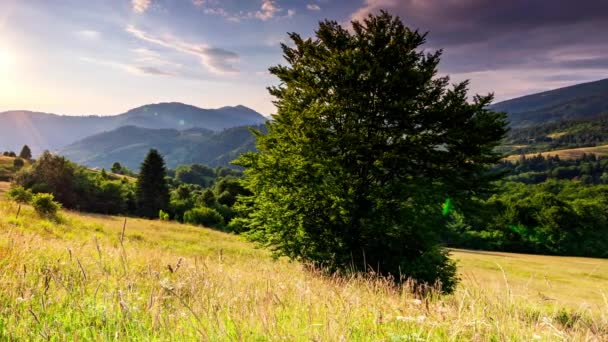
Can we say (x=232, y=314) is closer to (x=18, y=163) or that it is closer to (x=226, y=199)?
(x=226, y=199)

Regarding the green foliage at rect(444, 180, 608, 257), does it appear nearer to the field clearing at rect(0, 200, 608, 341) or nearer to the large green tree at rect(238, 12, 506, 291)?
the large green tree at rect(238, 12, 506, 291)

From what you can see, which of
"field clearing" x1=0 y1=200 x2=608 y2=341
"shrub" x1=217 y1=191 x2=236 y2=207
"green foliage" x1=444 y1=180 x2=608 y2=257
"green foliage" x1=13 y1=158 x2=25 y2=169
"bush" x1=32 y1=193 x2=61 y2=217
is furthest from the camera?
"green foliage" x1=13 y1=158 x2=25 y2=169

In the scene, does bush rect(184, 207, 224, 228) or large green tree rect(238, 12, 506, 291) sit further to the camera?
bush rect(184, 207, 224, 228)

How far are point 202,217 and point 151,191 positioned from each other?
51.4 feet

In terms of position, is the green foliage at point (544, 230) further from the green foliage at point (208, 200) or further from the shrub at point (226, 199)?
the green foliage at point (208, 200)

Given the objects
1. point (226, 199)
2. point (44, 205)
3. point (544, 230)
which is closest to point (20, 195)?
point (44, 205)

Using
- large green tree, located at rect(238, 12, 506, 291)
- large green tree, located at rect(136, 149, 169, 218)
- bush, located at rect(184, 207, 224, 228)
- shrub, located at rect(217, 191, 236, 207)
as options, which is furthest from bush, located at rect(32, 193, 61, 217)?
shrub, located at rect(217, 191, 236, 207)

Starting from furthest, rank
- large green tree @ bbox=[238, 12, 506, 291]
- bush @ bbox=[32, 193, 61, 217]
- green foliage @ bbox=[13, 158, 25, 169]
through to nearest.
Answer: green foliage @ bbox=[13, 158, 25, 169] < bush @ bbox=[32, 193, 61, 217] < large green tree @ bbox=[238, 12, 506, 291]

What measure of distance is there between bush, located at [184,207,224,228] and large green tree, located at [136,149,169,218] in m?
11.0

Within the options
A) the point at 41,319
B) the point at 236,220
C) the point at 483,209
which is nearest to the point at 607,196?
the point at 483,209

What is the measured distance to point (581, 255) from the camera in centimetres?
7006

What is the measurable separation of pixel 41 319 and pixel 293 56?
18213 mm

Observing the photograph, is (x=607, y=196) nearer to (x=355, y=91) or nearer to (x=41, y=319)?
(x=355, y=91)

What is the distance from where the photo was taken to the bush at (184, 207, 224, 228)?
56562 mm
